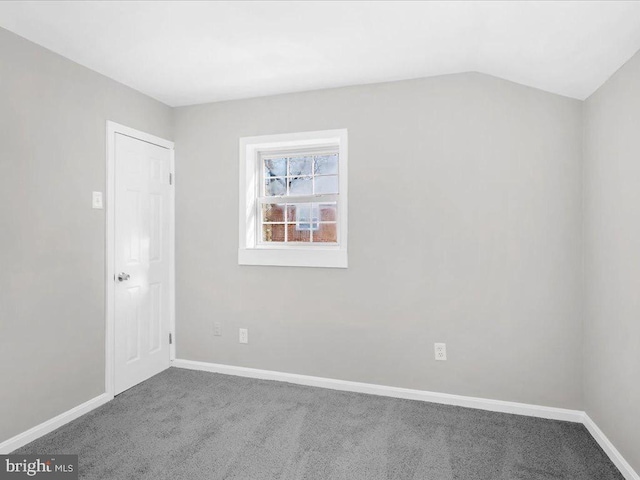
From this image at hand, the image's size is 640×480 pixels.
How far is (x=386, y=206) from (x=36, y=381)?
261cm

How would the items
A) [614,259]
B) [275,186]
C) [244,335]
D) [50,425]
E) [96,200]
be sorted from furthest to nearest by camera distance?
1. [275,186]
2. [244,335]
3. [96,200]
4. [50,425]
5. [614,259]

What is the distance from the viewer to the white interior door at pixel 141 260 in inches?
116

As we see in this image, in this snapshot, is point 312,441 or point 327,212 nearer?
point 312,441

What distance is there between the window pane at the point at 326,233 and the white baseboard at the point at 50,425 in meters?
2.03

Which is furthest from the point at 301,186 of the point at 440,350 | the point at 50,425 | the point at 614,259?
the point at 50,425

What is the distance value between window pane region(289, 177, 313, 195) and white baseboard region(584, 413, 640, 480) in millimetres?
2566

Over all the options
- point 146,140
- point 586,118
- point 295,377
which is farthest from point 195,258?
point 586,118

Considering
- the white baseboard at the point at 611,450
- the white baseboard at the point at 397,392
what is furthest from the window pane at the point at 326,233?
the white baseboard at the point at 611,450

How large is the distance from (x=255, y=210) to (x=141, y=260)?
1048mm

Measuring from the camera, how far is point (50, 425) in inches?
93.5

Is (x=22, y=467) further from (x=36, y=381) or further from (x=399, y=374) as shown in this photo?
(x=399, y=374)

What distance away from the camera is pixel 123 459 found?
6.88 ft

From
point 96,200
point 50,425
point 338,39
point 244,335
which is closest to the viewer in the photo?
point 338,39

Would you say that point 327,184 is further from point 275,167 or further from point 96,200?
point 96,200
